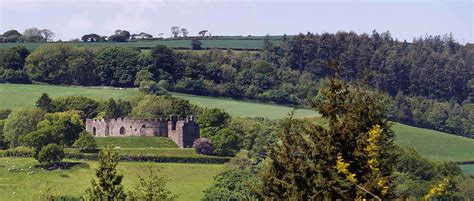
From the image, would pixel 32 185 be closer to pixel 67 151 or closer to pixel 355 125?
pixel 67 151

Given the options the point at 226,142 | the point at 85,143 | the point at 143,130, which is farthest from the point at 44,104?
the point at 226,142

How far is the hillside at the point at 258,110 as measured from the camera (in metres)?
128

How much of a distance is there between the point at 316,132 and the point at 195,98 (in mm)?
117143

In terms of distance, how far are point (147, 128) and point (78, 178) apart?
19780 millimetres

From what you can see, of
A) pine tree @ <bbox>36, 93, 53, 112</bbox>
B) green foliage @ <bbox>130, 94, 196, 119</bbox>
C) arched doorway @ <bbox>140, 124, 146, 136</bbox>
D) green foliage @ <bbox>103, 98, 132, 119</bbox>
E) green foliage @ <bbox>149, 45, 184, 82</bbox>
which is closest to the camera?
arched doorway @ <bbox>140, 124, 146, 136</bbox>

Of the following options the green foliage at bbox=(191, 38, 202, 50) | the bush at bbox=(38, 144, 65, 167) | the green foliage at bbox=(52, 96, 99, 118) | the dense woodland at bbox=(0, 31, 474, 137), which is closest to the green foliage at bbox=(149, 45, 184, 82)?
the dense woodland at bbox=(0, 31, 474, 137)

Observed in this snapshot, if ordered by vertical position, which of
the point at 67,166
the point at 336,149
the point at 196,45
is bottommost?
the point at 67,166

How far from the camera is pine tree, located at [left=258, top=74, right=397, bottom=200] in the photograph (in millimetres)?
22453

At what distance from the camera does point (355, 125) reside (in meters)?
23.3

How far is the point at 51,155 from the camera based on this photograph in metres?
92.8

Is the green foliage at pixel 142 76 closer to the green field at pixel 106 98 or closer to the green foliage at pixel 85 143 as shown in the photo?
the green field at pixel 106 98

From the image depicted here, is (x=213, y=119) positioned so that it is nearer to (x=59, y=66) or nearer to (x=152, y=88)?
(x=152, y=88)

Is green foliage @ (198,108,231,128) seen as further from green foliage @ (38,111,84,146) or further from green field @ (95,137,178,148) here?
green foliage @ (38,111,84,146)

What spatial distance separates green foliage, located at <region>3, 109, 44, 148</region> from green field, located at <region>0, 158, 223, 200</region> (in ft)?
28.8
